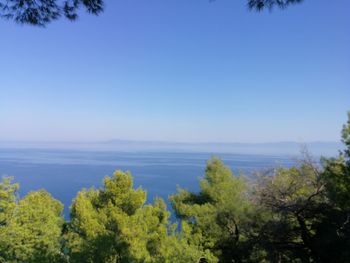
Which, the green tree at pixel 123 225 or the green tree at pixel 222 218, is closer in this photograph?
the green tree at pixel 123 225

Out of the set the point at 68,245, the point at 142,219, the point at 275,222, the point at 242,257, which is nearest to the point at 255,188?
the point at 275,222

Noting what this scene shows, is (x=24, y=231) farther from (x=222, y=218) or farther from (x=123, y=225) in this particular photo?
(x=222, y=218)

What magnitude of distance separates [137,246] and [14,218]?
4.92m

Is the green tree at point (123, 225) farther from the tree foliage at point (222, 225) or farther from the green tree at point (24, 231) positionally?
the green tree at point (24, 231)

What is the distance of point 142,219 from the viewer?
12586 millimetres

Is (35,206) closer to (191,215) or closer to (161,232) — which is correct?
(161,232)

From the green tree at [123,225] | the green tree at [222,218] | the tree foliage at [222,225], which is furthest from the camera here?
the green tree at [222,218]

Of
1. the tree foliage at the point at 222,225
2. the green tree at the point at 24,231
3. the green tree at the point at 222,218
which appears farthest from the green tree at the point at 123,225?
the green tree at the point at 222,218

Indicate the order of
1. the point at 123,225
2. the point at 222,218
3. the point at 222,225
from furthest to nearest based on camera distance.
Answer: the point at 222,225 < the point at 222,218 < the point at 123,225

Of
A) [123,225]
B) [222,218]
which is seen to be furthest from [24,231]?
[222,218]

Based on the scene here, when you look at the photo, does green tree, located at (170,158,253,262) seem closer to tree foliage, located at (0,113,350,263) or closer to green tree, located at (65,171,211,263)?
tree foliage, located at (0,113,350,263)

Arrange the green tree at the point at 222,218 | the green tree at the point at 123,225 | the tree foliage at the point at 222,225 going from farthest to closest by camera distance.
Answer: the green tree at the point at 222,218 → the green tree at the point at 123,225 → the tree foliage at the point at 222,225

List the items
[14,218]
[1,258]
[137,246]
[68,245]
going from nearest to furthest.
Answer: [1,258]
[137,246]
[14,218]
[68,245]

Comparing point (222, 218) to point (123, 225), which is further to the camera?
point (222, 218)
